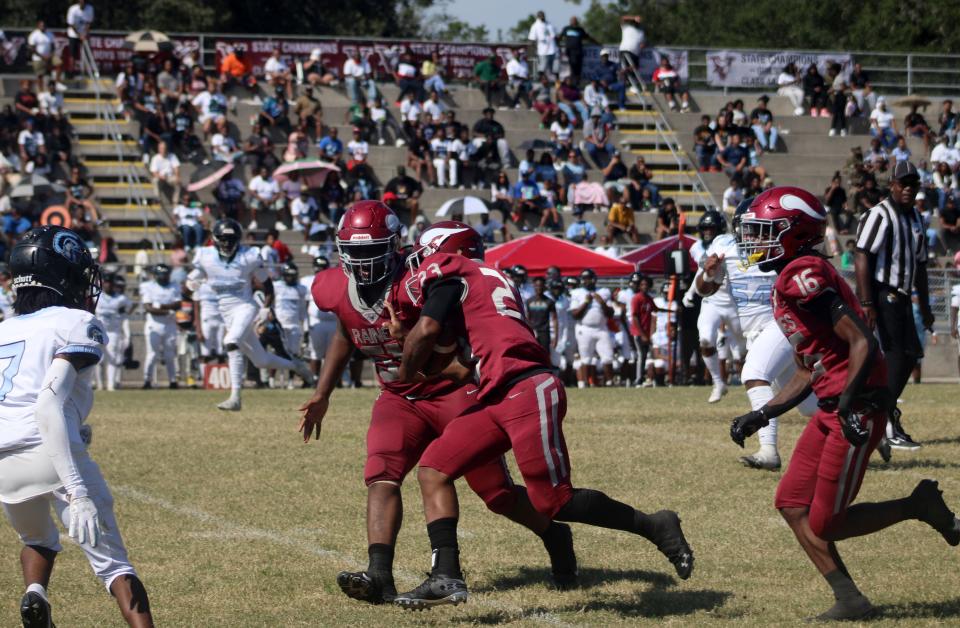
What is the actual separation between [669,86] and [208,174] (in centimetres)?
1099

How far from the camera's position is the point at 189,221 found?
75.3 ft

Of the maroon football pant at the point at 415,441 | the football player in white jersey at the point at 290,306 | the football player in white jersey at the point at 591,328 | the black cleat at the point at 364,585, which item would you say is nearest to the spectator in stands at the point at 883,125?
the football player in white jersey at the point at 591,328

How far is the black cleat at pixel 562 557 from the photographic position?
5.93 metres

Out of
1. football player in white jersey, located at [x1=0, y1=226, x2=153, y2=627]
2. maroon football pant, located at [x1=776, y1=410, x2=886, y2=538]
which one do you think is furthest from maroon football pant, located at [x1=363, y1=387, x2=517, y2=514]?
football player in white jersey, located at [x1=0, y1=226, x2=153, y2=627]

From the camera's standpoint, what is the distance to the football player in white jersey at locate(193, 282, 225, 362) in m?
17.3

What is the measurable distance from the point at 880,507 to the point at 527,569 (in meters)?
1.74

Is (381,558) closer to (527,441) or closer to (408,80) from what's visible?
(527,441)

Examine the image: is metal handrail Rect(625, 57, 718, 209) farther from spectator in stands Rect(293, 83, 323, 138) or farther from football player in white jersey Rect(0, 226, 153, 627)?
football player in white jersey Rect(0, 226, 153, 627)

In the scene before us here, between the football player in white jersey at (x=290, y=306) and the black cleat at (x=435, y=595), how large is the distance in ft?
47.3

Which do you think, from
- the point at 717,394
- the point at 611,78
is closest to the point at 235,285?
the point at 717,394

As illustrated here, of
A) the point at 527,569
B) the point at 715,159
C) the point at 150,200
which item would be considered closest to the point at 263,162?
the point at 150,200

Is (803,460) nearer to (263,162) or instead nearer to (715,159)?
(263,162)

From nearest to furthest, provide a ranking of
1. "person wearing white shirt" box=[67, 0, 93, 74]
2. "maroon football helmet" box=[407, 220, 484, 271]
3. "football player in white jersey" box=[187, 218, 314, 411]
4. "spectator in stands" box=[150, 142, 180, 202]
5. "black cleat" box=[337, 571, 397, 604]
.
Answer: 1. "black cleat" box=[337, 571, 397, 604]
2. "maroon football helmet" box=[407, 220, 484, 271]
3. "football player in white jersey" box=[187, 218, 314, 411]
4. "spectator in stands" box=[150, 142, 180, 202]
5. "person wearing white shirt" box=[67, 0, 93, 74]

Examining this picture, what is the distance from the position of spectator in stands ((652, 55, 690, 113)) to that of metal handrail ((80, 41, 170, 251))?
11.7 meters
